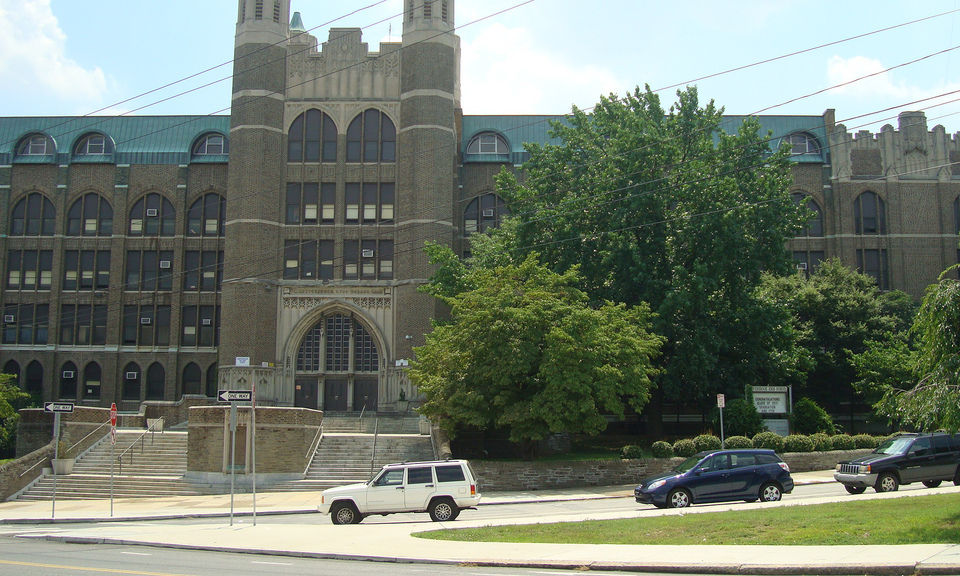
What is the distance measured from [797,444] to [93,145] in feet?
146

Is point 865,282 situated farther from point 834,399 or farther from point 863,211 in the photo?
point 863,211

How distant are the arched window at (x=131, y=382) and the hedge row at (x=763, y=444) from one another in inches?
1285

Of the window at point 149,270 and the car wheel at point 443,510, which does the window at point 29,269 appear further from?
the car wheel at point 443,510

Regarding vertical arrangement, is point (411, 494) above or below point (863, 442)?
below

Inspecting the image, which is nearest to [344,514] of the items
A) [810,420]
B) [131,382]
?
[810,420]

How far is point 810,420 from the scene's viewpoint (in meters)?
36.4

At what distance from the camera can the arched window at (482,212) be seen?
53469 millimetres

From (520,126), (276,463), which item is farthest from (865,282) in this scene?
(276,463)

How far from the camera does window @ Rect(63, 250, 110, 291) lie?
5506 cm

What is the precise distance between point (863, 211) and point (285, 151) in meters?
33.2

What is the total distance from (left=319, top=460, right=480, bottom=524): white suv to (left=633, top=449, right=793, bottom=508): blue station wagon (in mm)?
→ 4742

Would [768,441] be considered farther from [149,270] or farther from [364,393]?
[149,270]

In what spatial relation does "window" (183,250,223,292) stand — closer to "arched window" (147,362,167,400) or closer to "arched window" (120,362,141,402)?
"arched window" (147,362,167,400)

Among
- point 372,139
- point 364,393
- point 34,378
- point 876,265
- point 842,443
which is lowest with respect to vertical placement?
point 842,443
